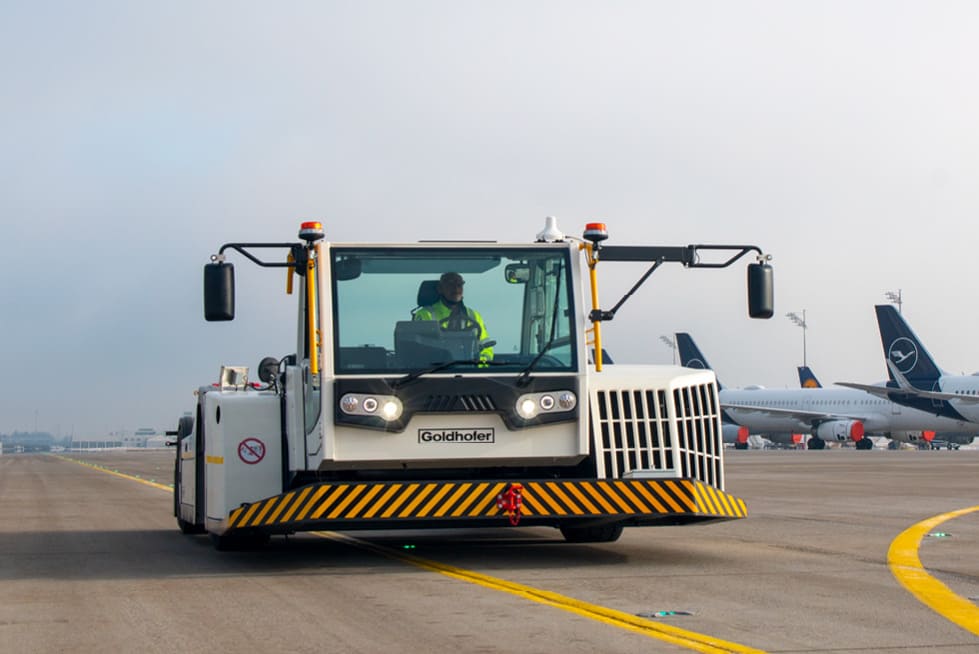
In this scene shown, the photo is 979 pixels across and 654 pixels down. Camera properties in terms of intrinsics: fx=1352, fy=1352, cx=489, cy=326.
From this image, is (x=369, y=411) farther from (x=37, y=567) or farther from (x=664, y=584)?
(x=37, y=567)

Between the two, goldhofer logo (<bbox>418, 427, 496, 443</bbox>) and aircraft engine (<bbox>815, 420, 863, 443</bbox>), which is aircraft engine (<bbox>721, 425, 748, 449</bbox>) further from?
goldhofer logo (<bbox>418, 427, 496, 443</bbox>)

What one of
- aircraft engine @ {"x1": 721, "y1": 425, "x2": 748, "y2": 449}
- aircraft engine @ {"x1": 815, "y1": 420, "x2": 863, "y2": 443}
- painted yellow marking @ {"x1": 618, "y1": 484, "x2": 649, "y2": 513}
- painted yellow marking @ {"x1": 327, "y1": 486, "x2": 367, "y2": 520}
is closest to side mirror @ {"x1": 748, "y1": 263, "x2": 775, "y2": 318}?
painted yellow marking @ {"x1": 618, "y1": 484, "x2": 649, "y2": 513}

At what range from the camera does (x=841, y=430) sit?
73.7 metres

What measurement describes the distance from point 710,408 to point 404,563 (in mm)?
2868

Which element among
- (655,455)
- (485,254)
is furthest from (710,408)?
(485,254)

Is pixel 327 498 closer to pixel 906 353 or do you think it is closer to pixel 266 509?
pixel 266 509

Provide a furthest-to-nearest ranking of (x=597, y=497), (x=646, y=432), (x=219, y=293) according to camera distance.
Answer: (x=646, y=432) → (x=597, y=497) → (x=219, y=293)

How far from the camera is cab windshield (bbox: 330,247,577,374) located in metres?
10.2

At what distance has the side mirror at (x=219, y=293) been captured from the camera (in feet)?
31.7

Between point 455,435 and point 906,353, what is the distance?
59.6 metres

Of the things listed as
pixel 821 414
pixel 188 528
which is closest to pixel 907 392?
pixel 821 414

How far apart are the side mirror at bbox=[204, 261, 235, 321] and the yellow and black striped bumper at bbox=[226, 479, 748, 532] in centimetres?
143

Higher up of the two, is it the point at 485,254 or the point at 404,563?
the point at 485,254

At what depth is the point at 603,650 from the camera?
653 cm
